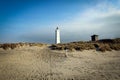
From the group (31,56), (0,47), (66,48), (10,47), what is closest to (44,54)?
(31,56)

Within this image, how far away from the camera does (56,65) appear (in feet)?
52.3

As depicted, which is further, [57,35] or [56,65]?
[57,35]

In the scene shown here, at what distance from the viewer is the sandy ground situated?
13881 mm

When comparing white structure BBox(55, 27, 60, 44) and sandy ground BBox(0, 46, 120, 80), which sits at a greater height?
white structure BBox(55, 27, 60, 44)

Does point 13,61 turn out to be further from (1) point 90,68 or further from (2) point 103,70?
(2) point 103,70

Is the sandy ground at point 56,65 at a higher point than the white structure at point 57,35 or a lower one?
lower

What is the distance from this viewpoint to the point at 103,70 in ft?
47.6

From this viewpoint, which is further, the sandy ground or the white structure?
the white structure

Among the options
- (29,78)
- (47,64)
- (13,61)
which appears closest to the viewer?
(29,78)

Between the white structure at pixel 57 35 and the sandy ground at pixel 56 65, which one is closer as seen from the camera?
the sandy ground at pixel 56 65

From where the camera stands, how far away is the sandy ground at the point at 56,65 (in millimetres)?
13881

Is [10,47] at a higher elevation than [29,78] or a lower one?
higher

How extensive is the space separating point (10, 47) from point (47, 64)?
5782 millimetres

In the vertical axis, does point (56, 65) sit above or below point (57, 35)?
below
